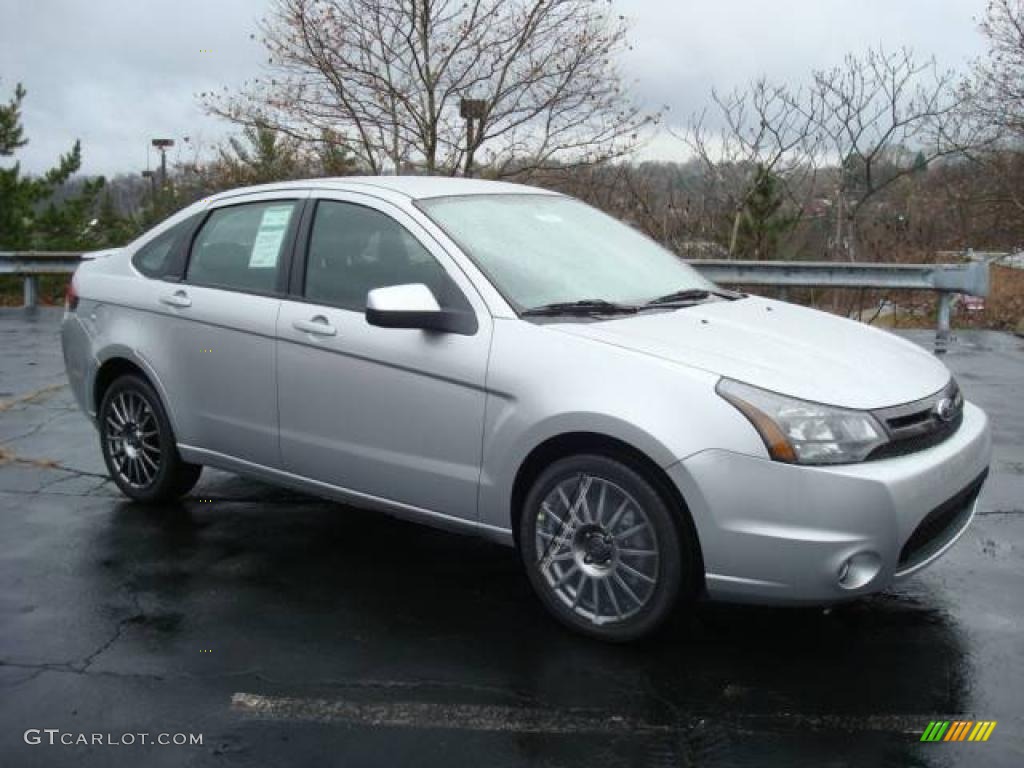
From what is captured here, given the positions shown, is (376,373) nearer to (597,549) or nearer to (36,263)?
(597,549)

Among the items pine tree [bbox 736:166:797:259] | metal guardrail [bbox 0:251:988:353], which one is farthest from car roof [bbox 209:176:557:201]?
pine tree [bbox 736:166:797:259]

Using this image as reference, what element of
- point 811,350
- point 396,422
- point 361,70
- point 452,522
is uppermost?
point 361,70

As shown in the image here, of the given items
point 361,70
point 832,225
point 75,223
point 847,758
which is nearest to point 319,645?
point 847,758

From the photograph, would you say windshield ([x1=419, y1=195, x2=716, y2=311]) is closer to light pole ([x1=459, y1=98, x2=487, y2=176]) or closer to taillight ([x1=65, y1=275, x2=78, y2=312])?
taillight ([x1=65, y1=275, x2=78, y2=312])

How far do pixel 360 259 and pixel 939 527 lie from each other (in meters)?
2.49

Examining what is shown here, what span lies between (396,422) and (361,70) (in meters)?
11.9

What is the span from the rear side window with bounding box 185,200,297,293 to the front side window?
0.63ft

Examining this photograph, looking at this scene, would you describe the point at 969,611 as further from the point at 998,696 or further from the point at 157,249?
the point at 157,249

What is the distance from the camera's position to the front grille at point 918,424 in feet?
11.9

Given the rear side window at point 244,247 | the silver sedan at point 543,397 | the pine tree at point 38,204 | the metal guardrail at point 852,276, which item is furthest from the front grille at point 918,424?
the pine tree at point 38,204

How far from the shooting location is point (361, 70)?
50.1 ft

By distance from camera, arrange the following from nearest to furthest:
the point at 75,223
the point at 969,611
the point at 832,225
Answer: the point at 969,611 < the point at 832,225 < the point at 75,223

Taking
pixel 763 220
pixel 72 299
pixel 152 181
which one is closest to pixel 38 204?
pixel 152 181

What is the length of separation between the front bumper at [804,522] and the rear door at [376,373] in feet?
3.16
